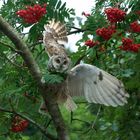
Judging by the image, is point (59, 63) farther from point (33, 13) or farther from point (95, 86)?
point (95, 86)

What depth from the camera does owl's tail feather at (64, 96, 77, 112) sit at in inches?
133

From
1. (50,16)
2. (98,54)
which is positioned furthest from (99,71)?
(50,16)

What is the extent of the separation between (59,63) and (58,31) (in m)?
0.78

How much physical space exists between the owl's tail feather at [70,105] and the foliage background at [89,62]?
108 millimetres

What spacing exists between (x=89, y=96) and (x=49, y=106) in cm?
55

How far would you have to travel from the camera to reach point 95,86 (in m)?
3.36

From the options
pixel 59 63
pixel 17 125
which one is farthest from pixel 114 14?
pixel 17 125

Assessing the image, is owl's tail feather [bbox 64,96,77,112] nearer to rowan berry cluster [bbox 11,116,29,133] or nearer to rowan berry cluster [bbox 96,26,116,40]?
rowan berry cluster [bbox 11,116,29,133]

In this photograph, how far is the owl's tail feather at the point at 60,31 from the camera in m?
3.69

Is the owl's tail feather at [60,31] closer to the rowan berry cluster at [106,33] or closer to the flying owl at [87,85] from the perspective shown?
the flying owl at [87,85]

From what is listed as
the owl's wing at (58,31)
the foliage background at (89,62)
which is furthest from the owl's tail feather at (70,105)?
the owl's wing at (58,31)

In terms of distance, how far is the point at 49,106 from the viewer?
2830 millimetres

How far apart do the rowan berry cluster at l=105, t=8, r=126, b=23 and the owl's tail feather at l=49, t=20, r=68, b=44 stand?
0.68 meters

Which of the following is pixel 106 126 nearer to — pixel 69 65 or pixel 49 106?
pixel 69 65
